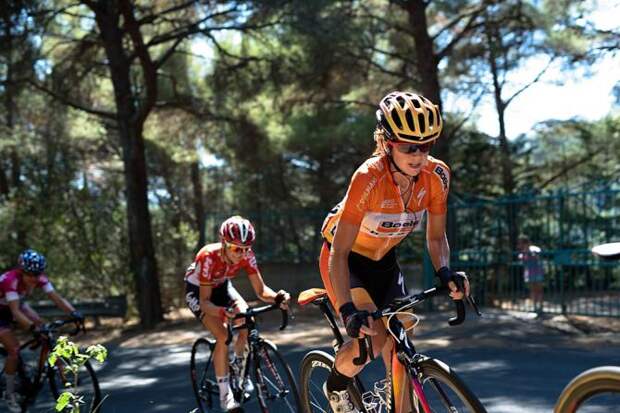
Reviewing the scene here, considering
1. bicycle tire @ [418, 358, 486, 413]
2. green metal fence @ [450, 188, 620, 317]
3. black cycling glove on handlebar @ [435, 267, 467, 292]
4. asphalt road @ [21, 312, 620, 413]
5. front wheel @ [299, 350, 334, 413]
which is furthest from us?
green metal fence @ [450, 188, 620, 317]

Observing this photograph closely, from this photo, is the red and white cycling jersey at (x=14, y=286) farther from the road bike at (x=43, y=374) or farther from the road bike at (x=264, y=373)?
the road bike at (x=264, y=373)

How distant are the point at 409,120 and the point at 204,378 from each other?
12.8 ft

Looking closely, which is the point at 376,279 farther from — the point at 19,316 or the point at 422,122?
the point at 19,316

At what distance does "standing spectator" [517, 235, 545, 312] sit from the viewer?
1270cm

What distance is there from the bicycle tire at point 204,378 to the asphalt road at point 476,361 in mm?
373

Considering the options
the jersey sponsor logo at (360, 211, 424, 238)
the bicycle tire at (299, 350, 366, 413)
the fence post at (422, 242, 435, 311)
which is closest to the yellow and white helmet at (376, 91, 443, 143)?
the jersey sponsor logo at (360, 211, 424, 238)

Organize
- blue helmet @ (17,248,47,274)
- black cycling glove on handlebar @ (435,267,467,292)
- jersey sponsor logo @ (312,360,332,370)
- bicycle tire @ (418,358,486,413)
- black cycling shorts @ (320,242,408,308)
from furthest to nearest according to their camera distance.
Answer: blue helmet @ (17,248,47,274) → jersey sponsor logo @ (312,360,332,370) → black cycling shorts @ (320,242,408,308) → black cycling glove on handlebar @ (435,267,467,292) → bicycle tire @ (418,358,486,413)

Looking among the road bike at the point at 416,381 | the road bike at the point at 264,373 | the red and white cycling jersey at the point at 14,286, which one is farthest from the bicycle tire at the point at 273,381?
the red and white cycling jersey at the point at 14,286

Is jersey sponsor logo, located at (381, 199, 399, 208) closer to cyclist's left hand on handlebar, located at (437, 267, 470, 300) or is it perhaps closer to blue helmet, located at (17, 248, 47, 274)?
cyclist's left hand on handlebar, located at (437, 267, 470, 300)

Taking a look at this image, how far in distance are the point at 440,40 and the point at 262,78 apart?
526 cm

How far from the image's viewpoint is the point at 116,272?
17.4 metres

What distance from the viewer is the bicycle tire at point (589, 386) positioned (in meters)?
3.05

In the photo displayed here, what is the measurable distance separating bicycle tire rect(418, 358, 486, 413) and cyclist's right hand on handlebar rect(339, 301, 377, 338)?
0.39 meters

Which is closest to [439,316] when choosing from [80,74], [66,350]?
[80,74]
